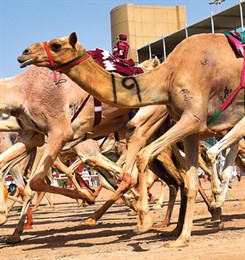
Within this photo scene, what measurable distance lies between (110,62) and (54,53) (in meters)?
2.04

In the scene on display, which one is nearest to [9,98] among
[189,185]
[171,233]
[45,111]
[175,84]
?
[45,111]

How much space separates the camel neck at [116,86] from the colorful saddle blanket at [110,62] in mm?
1661

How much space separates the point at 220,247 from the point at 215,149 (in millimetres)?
1809

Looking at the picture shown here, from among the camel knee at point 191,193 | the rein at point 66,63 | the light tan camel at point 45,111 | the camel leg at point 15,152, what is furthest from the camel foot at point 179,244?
the camel leg at point 15,152

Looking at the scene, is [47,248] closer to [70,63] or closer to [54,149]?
[54,149]

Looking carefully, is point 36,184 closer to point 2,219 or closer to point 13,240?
point 2,219

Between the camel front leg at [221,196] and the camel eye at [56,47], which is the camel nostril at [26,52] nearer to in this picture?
the camel eye at [56,47]

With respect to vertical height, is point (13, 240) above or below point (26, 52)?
below

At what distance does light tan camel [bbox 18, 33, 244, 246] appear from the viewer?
21.8ft

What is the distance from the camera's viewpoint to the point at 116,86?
6938mm

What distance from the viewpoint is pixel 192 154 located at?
7.19 m

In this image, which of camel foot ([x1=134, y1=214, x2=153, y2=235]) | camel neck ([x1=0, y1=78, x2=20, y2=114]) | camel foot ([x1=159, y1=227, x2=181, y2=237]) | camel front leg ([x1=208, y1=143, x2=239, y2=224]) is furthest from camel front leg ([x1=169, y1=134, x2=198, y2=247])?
camel neck ([x1=0, y1=78, x2=20, y2=114])

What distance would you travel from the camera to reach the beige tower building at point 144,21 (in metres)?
61.8

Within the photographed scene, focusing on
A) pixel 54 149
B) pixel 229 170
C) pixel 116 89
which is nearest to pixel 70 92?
pixel 54 149
